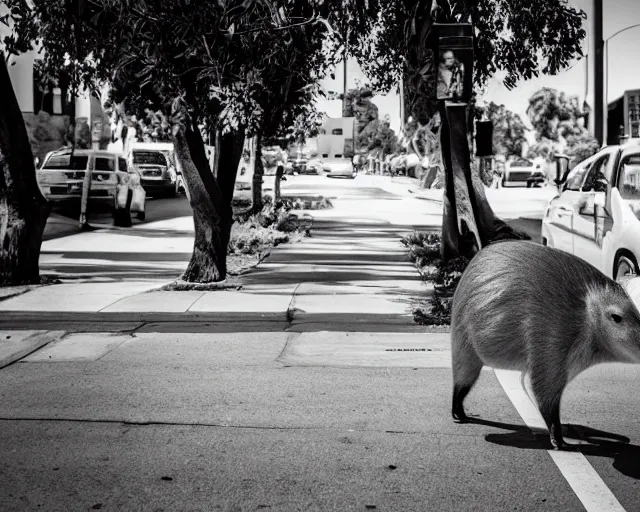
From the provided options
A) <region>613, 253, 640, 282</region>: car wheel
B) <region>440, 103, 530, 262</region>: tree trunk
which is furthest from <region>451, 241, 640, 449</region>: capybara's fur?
<region>440, 103, 530, 262</region>: tree trunk

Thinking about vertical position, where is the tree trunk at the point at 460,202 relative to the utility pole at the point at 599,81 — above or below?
below

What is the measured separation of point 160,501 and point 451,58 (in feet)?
27.3

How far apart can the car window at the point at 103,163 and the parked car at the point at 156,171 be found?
11.1 metres

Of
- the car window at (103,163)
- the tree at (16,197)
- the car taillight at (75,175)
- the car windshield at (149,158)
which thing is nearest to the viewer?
the tree at (16,197)

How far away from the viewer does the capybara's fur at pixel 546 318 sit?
5031 millimetres

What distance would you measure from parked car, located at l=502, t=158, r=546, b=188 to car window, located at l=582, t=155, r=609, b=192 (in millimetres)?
47033

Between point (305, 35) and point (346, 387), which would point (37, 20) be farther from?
point (346, 387)

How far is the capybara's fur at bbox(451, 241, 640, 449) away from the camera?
5.03 m

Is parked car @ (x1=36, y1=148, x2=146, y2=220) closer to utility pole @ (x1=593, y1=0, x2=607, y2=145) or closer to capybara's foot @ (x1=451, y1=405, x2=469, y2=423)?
utility pole @ (x1=593, y1=0, x2=607, y2=145)

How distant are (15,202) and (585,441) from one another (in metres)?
9.16

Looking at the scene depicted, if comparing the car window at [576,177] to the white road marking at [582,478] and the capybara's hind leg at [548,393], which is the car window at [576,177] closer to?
the white road marking at [582,478]

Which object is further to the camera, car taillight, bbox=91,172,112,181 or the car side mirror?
car taillight, bbox=91,172,112,181

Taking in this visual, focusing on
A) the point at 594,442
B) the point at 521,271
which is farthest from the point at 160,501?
the point at 594,442

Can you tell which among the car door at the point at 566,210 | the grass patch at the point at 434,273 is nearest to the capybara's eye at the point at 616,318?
the grass patch at the point at 434,273
